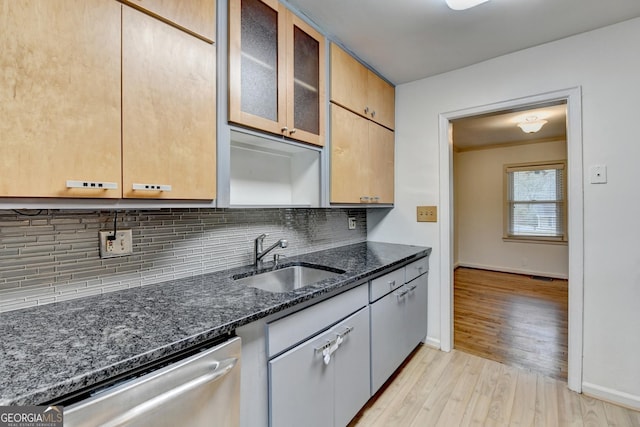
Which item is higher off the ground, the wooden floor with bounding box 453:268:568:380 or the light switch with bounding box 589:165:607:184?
the light switch with bounding box 589:165:607:184

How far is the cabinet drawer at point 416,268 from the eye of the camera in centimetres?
207

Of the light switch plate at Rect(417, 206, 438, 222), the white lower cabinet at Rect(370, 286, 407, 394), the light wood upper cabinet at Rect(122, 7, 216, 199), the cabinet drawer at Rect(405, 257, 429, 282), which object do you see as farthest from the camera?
the light switch plate at Rect(417, 206, 438, 222)

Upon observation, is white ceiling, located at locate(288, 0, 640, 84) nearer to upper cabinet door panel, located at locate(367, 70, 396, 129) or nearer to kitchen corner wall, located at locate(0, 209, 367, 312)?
upper cabinet door panel, located at locate(367, 70, 396, 129)

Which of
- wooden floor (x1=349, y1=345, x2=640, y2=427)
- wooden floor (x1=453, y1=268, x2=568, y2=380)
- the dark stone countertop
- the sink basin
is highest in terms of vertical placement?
the dark stone countertop

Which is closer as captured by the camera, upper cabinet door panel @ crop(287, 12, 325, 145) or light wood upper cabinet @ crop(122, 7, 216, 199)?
light wood upper cabinet @ crop(122, 7, 216, 199)

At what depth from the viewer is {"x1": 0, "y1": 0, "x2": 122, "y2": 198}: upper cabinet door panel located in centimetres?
76

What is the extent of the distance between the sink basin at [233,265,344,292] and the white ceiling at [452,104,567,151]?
2.63 m

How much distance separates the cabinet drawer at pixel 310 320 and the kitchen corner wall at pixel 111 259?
2.03 ft

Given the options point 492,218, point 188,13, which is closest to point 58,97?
point 188,13

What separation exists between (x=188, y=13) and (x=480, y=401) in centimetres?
250

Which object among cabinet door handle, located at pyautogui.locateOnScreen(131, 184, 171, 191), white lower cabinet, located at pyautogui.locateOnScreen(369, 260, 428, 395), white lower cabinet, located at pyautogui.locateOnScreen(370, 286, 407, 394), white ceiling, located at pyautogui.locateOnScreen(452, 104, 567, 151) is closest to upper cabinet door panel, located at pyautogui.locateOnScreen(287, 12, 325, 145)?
cabinet door handle, located at pyautogui.locateOnScreen(131, 184, 171, 191)

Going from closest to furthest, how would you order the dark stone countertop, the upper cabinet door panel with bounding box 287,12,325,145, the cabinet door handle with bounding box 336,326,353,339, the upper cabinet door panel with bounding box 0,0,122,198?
the dark stone countertop
the upper cabinet door panel with bounding box 0,0,122,198
the cabinet door handle with bounding box 336,326,353,339
the upper cabinet door panel with bounding box 287,12,325,145

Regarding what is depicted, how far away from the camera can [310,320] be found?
122 centimetres

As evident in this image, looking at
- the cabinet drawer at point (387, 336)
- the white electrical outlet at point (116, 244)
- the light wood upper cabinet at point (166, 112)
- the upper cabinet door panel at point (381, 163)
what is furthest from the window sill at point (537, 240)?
the white electrical outlet at point (116, 244)
